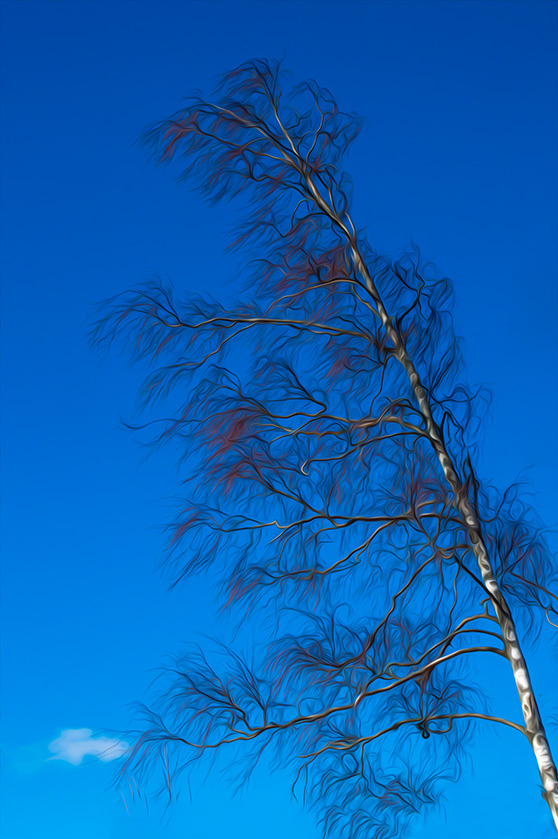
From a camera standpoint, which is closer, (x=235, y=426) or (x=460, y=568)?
(x=460, y=568)

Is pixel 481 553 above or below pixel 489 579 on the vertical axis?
above

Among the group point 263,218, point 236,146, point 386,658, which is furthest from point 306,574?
point 236,146

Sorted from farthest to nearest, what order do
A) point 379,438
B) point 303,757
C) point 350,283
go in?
point 350,283, point 379,438, point 303,757

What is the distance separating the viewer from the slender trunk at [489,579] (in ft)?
15.8

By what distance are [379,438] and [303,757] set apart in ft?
6.40

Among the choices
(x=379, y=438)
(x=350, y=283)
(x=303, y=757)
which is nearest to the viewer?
(x=303, y=757)

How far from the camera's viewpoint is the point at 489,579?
5234 millimetres

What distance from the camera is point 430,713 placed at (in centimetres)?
525

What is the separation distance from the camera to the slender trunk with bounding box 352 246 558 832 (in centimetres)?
480

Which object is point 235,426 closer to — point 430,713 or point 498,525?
point 498,525

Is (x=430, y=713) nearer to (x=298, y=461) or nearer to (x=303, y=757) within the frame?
(x=303, y=757)

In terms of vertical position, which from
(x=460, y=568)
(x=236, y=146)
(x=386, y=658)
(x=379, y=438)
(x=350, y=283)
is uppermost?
(x=236, y=146)

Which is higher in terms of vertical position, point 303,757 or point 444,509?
point 444,509

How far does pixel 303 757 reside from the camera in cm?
503
